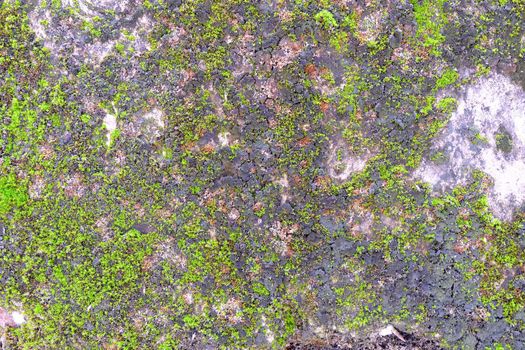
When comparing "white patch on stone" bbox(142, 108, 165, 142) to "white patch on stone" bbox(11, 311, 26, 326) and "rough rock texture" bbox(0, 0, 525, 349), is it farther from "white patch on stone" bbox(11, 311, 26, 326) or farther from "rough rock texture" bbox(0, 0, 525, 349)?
"white patch on stone" bbox(11, 311, 26, 326)

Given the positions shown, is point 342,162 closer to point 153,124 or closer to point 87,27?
point 153,124

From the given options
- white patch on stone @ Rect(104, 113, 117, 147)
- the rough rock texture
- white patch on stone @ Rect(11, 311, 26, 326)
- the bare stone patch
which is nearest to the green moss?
the rough rock texture

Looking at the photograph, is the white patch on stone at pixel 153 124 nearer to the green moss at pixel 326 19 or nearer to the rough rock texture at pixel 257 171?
the rough rock texture at pixel 257 171

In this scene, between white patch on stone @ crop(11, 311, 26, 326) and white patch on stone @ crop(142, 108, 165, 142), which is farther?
white patch on stone @ crop(11, 311, 26, 326)

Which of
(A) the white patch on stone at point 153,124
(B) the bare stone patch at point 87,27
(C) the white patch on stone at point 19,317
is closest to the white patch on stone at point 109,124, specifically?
(A) the white patch on stone at point 153,124

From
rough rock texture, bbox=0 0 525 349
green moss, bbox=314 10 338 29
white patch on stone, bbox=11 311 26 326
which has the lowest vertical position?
white patch on stone, bbox=11 311 26 326

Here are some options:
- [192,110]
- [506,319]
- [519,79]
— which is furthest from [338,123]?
[506,319]

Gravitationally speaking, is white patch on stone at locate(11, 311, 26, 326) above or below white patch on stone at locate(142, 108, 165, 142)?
below
